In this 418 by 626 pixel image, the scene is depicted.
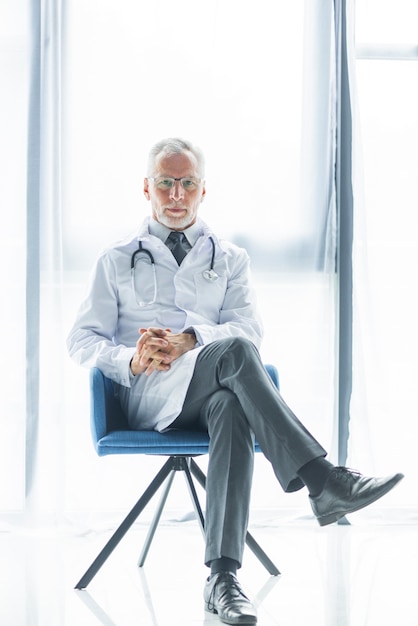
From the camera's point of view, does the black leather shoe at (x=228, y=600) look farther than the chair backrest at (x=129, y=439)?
No

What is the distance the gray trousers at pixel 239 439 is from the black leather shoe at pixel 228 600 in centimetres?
6

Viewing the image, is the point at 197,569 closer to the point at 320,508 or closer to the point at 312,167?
the point at 320,508

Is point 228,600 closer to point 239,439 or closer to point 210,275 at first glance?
point 239,439

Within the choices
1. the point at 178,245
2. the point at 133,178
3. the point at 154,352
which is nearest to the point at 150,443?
the point at 154,352

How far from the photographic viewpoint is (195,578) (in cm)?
255

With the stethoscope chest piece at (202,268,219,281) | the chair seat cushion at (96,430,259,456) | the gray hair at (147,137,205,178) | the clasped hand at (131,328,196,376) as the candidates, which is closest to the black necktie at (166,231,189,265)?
the stethoscope chest piece at (202,268,219,281)

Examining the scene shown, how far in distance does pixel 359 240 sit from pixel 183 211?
0.87 meters

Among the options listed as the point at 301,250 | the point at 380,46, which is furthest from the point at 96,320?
the point at 380,46

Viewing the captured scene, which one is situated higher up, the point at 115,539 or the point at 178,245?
the point at 178,245

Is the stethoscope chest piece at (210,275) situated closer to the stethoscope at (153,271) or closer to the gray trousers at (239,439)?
the stethoscope at (153,271)

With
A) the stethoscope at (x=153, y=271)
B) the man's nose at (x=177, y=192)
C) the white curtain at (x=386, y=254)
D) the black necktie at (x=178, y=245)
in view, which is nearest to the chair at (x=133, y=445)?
the stethoscope at (x=153, y=271)

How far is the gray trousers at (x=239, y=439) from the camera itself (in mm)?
2094

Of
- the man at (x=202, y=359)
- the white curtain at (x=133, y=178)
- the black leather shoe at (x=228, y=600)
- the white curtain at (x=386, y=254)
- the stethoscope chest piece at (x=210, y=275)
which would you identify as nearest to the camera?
the black leather shoe at (x=228, y=600)

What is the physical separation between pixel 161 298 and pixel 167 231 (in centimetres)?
25
